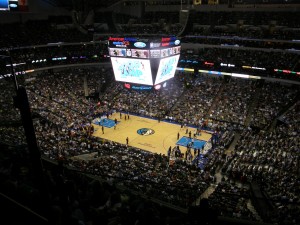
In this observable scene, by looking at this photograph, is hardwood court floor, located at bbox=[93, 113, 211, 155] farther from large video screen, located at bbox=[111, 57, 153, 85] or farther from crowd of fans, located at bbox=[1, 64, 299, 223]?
large video screen, located at bbox=[111, 57, 153, 85]

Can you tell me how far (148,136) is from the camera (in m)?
28.9

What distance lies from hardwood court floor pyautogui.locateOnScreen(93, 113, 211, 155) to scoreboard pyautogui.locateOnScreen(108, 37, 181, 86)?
17.6 ft

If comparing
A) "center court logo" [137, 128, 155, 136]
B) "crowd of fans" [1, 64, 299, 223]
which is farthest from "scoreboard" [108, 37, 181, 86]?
"crowd of fans" [1, 64, 299, 223]

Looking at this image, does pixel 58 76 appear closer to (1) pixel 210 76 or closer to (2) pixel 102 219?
(1) pixel 210 76

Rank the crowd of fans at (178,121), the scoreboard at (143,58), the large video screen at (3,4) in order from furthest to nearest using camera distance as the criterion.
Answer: the large video screen at (3,4)
the scoreboard at (143,58)
the crowd of fans at (178,121)

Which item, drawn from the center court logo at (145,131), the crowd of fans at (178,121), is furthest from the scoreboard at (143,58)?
the crowd of fans at (178,121)

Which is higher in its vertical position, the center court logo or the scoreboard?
the scoreboard

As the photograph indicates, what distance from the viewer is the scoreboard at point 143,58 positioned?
86.1 feet

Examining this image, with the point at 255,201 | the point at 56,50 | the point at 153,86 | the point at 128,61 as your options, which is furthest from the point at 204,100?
the point at 56,50

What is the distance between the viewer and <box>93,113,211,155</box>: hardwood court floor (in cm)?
2681

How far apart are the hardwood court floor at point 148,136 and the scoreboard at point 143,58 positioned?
17.6 feet

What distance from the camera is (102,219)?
5.86 m

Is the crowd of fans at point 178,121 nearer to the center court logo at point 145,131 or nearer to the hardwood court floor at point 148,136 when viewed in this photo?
the hardwood court floor at point 148,136

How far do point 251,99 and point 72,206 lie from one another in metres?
30.0
